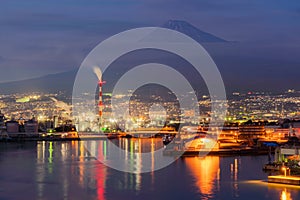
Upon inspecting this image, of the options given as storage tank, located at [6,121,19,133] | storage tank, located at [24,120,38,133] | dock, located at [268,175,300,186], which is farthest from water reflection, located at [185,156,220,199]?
storage tank, located at [24,120,38,133]

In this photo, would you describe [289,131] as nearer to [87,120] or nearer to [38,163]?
[38,163]

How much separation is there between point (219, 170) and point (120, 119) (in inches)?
1038

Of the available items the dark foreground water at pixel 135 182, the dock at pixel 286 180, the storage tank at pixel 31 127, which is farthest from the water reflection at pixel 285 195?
the storage tank at pixel 31 127

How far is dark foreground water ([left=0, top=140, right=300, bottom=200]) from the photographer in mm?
7906

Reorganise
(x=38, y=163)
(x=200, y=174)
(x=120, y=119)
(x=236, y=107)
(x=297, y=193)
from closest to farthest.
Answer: (x=297, y=193)
(x=200, y=174)
(x=38, y=163)
(x=120, y=119)
(x=236, y=107)

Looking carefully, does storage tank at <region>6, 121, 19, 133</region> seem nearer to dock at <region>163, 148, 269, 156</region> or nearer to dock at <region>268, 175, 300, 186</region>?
dock at <region>163, 148, 269, 156</region>

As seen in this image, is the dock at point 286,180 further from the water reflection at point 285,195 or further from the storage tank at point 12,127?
the storage tank at point 12,127

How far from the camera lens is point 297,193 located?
25.7ft

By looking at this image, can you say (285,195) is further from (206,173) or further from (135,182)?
(206,173)

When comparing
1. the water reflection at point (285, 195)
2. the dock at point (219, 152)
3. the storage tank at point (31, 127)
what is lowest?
the water reflection at point (285, 195)

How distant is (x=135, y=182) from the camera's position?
907cm

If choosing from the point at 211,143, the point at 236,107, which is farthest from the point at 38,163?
the point at 236,107

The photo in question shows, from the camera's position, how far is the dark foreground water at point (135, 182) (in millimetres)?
7906

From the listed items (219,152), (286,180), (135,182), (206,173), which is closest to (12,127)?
(219,152)
